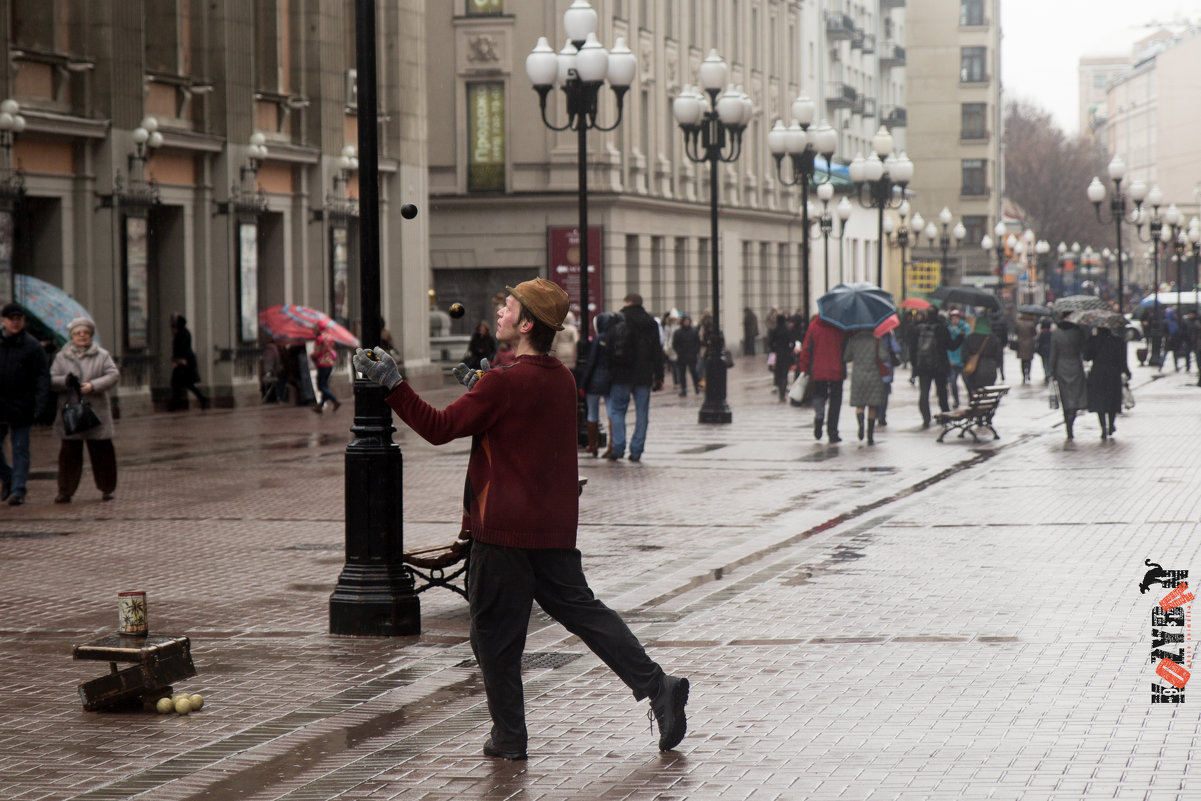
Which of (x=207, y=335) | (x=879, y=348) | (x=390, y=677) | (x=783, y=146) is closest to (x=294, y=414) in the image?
(x=207, y=335)

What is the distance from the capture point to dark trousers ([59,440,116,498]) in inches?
672

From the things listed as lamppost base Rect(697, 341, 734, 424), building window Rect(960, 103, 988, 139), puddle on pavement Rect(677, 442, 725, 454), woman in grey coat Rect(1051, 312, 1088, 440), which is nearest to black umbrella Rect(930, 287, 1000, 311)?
lamppost base Rect(697, 341, 734, 424)

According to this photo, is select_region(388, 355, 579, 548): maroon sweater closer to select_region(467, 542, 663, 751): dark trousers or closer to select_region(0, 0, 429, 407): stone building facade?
select_region(467, 542, 663, 751): dark trousers

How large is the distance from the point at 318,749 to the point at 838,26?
245 ft

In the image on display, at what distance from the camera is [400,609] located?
31.9 feet

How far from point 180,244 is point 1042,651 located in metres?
26.2

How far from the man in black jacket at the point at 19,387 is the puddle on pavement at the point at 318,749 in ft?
31.9

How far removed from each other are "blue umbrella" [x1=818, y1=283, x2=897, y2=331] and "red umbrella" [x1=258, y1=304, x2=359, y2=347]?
10975 millimetres

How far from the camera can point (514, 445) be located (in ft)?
23.1

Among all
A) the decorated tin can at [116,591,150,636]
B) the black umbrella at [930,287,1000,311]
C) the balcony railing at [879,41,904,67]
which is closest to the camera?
the decorated tin can at [116,591,150,636]

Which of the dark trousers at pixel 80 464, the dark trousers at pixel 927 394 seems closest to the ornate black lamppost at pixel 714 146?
the dark trousers at pixel 927 394

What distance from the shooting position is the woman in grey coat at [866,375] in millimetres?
23328

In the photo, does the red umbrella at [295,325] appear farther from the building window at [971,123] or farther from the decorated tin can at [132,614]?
the building window at [971,123]

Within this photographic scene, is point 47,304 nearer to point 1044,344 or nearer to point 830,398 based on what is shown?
point 830,398
